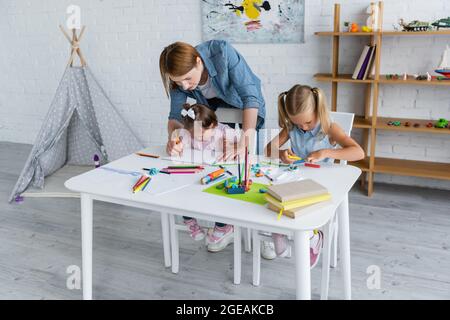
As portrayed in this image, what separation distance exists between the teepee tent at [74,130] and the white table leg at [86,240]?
1612 millimetres

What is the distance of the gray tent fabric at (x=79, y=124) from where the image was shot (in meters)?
3.53

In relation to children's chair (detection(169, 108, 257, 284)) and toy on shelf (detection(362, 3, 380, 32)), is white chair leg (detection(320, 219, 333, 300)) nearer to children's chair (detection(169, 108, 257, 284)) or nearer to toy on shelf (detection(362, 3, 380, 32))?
children's chair (detection(169, 108, 257, 284))

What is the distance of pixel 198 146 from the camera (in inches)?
85.3

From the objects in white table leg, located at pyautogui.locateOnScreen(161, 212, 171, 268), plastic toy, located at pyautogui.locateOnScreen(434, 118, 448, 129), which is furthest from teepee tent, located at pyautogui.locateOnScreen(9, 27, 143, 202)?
plastic toy, located at pyautogui.locateOnScreen(434, 118, 448, 129)

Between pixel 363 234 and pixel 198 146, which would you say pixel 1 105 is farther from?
pixel 363 234

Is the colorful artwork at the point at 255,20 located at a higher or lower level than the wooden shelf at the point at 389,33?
higher

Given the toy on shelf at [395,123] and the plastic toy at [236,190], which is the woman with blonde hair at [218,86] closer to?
the plastic toy at [236,190]

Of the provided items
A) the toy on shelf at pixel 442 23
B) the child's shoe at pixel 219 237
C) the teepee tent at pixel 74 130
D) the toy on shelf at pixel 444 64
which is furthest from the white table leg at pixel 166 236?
the toy on shelf at pixel 442 23

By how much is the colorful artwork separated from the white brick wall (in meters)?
0.06

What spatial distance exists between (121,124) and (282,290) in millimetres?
2127

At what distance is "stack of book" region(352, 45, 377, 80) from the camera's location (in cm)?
305

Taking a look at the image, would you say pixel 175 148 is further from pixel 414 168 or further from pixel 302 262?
pixel 414 168

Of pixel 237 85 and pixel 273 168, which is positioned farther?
pixel 237 85

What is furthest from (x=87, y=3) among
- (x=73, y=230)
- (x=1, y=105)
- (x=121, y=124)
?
(x=73, y=230)
